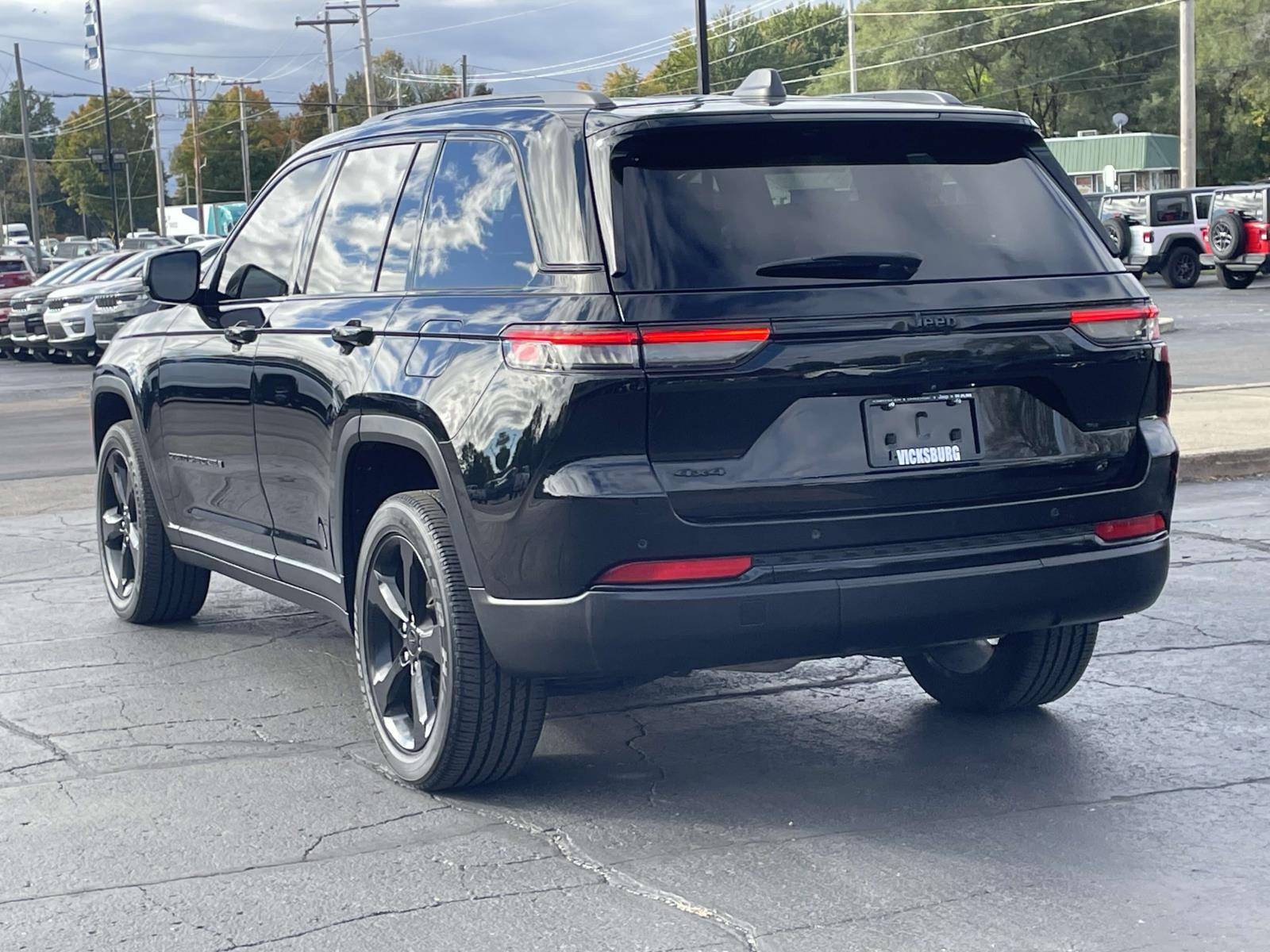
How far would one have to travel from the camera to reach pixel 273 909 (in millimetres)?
4105

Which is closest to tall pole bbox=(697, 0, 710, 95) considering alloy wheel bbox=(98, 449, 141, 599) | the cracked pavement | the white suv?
the white suv

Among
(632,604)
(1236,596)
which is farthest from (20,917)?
(1236,596)

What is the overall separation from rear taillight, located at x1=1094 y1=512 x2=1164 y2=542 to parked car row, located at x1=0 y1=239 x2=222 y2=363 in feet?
67.6

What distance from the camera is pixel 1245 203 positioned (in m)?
35.2

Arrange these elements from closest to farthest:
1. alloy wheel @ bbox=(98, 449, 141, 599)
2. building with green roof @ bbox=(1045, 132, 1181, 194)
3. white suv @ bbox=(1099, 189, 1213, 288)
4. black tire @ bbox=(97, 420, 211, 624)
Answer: black tire @ bbox=(97, 420, 211, 624) → alloy wheel @ bbox=(98, 449, 141, 599) → white suv @ bbox=(1099, 189, 1213, 288) → building with green roof @ bbox=(1045, 132, 1181, 194)

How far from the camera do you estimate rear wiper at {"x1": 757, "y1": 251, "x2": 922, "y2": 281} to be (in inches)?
177

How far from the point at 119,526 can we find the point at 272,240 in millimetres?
2031

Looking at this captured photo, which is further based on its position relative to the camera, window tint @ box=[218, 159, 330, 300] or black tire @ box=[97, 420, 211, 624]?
black tire @ box=[97, 420, 211, 624]

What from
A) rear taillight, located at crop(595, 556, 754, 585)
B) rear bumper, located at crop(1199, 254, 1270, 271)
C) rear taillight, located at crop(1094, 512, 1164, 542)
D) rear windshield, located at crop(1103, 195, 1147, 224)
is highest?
rear windshield, located at crop(1103, 195, 1147, 224)

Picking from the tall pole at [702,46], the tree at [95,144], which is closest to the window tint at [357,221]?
the tall pole at [702,46]

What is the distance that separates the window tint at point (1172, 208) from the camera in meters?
37.3

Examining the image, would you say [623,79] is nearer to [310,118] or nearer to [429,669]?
[310,118]

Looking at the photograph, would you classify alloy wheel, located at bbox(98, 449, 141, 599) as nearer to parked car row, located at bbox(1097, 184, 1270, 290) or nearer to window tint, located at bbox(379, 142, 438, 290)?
window tint, located at bbox(379, 142, 438, 290)

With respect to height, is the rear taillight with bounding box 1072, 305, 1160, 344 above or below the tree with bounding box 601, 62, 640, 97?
below
